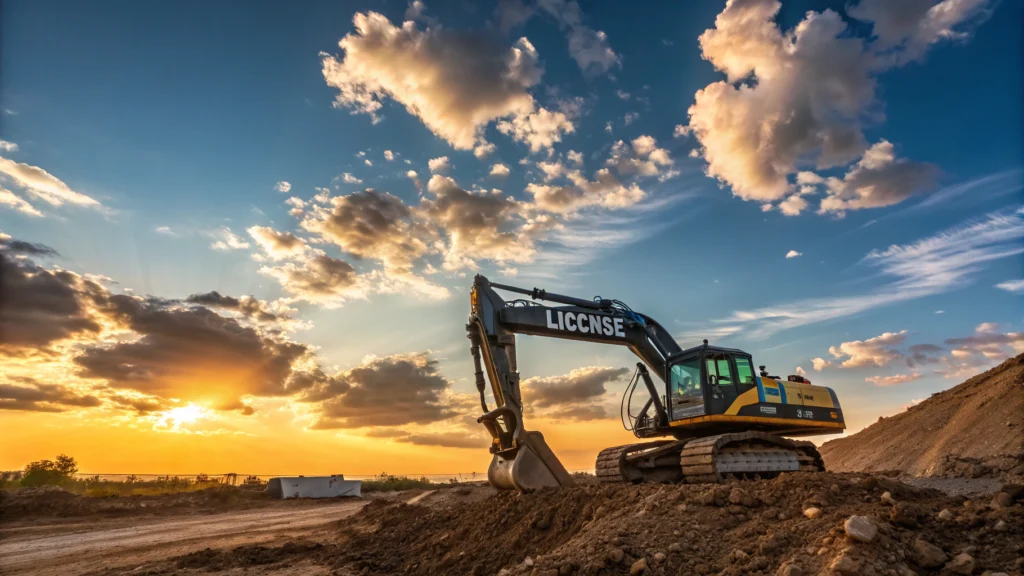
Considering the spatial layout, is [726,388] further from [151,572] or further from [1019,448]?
[151,572]

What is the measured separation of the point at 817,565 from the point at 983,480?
11822 millimetres

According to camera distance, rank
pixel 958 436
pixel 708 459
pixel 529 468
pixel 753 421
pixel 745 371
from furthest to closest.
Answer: pixel 958 436, pixel 745 371, pixel 753 421, pixel 708 459, pixel 529 468

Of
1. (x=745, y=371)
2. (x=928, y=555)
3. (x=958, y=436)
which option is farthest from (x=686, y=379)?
(x=958, y=436)

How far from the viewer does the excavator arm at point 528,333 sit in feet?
33.6

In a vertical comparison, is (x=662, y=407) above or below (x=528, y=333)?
below

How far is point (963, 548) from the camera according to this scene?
17.2ft

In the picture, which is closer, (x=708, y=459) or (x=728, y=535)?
(x=728, y=535)

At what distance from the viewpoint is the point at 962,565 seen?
16.1ft

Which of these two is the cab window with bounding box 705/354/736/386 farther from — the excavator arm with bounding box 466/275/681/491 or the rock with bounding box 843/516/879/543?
the rock with bounding box 843/516/879/543

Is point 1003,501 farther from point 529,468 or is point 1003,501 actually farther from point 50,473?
point 50,473

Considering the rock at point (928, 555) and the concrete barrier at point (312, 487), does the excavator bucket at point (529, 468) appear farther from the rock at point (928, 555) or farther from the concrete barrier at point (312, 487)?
the concrete barrier at point (312, 487)

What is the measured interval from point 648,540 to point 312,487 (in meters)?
24.1

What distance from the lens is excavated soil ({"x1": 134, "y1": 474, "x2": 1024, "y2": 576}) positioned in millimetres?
5152

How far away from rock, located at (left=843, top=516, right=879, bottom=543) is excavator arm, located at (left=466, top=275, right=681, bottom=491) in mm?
5448
